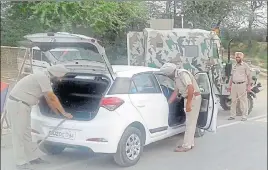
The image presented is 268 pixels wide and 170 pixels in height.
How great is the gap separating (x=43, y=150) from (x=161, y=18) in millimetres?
699

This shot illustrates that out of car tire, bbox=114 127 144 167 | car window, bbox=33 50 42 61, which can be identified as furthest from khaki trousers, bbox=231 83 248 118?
car window, bbox=33 50 42 61

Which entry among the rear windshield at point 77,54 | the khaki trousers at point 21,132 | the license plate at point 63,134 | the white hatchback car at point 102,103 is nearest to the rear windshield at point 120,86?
the white hatchback car at point 102,103

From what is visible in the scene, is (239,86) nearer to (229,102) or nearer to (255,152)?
(229,102)

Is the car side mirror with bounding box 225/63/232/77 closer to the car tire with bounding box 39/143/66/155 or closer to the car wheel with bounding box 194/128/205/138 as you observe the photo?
the car wheel with bounding box 194/128/205/138

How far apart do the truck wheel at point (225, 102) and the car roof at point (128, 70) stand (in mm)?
301

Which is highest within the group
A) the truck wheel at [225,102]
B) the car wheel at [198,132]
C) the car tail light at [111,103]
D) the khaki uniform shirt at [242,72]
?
the khaki uniform shirt at [242,72]

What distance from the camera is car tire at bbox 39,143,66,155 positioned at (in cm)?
160

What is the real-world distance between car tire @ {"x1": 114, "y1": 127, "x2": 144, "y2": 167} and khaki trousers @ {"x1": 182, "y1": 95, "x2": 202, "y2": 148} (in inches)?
7.2

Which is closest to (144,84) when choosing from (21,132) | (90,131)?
(90,131)

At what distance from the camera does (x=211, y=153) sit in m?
1.69

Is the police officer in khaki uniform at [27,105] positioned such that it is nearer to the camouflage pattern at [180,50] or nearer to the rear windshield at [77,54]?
the rear windshield at [77,54]

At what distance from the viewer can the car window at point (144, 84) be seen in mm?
1573

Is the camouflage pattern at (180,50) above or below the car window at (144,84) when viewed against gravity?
above

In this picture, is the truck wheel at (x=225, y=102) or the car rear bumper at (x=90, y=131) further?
the truck wheel at (x=225, y=102)
